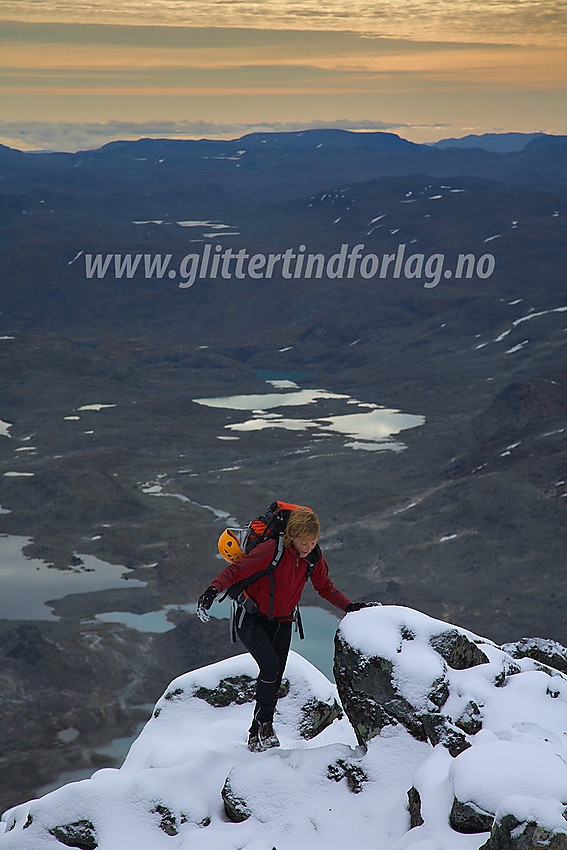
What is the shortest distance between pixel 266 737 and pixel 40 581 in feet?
158

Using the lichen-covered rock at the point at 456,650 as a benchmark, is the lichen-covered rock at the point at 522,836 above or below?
above

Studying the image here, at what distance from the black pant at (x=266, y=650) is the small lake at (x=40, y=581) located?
4191cm

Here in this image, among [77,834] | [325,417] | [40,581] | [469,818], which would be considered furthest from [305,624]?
[325,417]

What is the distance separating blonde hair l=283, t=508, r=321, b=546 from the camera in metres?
8.40

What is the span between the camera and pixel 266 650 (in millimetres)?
9156

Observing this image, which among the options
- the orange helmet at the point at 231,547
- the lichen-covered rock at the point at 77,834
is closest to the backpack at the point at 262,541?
the orange helmet at the point at 231,547

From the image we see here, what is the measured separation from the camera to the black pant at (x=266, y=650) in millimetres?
9133

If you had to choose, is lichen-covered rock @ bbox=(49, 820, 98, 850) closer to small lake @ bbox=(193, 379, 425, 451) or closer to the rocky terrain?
the rocky terrain

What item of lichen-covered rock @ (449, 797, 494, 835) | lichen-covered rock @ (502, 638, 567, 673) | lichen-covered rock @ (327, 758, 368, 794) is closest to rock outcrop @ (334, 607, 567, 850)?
lichen-covered rock @ (449, 797, 494, 835)

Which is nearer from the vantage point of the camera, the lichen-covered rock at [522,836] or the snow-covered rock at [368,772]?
the lichen-covered rock at [522,836]

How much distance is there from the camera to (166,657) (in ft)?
144

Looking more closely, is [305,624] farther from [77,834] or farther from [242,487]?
[77,834]

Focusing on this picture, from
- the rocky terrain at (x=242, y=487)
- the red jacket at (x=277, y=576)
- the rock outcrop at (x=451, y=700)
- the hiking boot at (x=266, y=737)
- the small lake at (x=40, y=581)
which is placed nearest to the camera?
the rock outcrop at (x=451, y=700)

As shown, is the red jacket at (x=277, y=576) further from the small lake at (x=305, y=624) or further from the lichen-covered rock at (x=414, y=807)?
the small lake at (x=305, y=624)
